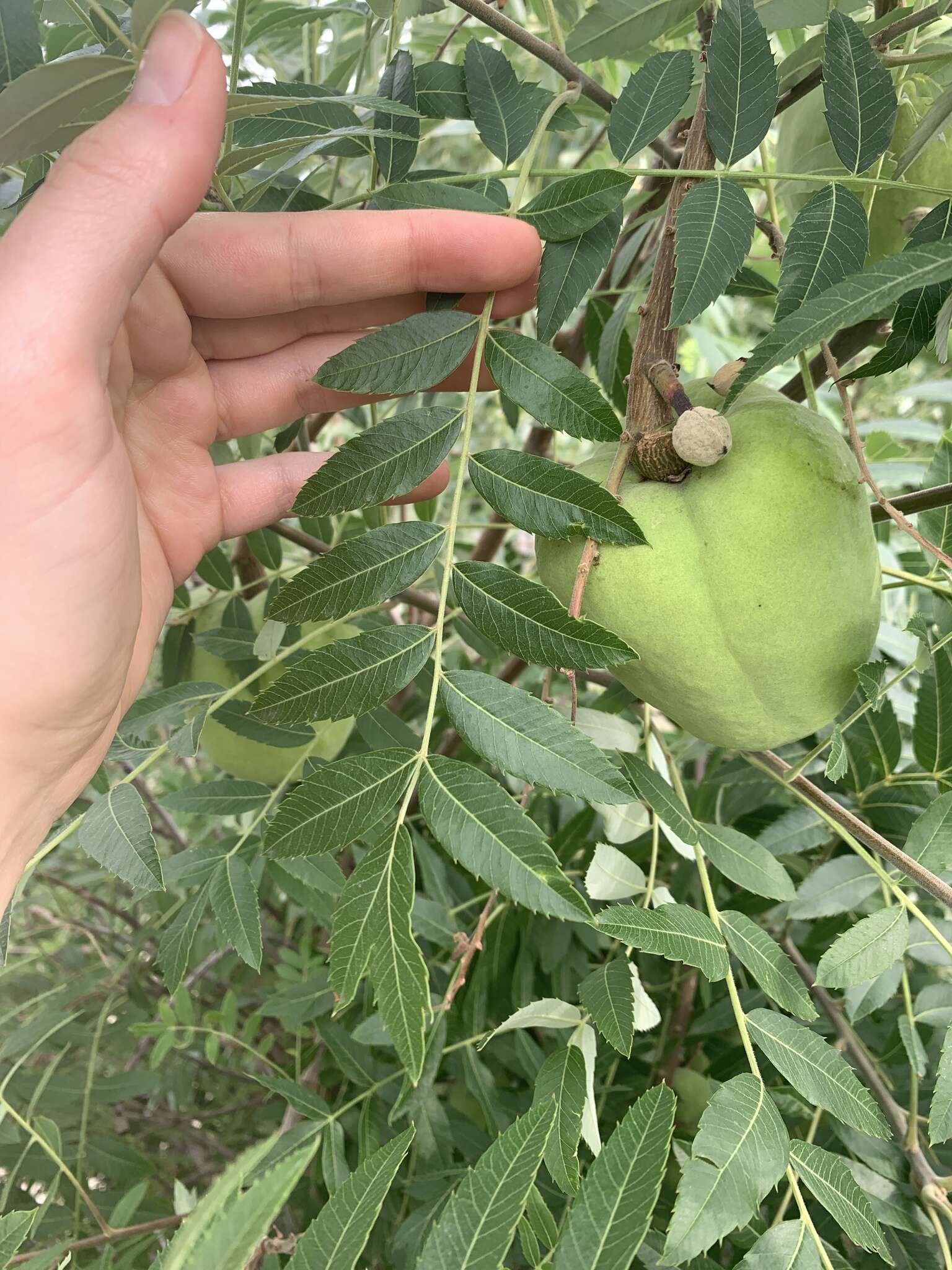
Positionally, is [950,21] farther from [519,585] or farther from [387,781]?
[387,781]

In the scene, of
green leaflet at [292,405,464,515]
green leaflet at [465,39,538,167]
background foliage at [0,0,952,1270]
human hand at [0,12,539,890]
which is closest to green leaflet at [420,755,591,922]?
background foliage at [0,0,952,1270]

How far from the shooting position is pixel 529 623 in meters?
0.59

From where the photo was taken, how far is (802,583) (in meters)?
0.60

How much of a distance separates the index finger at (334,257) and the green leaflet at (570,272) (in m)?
0.05

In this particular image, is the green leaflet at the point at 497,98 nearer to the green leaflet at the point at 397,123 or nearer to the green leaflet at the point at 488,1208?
the green leaflet at the point at 397,123

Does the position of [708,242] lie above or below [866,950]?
above

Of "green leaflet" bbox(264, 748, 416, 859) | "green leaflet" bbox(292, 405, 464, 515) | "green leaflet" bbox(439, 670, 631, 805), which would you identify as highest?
"green leaflet" bbox(292, 405, 464, 515)

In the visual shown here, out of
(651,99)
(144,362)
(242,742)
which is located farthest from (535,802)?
(651,99)

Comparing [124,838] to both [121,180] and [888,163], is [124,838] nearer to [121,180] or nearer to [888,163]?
[121,180]

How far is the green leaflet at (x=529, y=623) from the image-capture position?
0.56m

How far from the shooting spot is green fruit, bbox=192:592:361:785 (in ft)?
3.81

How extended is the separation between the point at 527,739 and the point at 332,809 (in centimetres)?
14

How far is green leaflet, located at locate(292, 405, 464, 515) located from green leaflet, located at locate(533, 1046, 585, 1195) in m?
0.42

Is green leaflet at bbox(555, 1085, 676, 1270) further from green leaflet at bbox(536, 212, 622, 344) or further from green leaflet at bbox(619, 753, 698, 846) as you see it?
green leaflet at bbox(536, 212, 622, 344)
